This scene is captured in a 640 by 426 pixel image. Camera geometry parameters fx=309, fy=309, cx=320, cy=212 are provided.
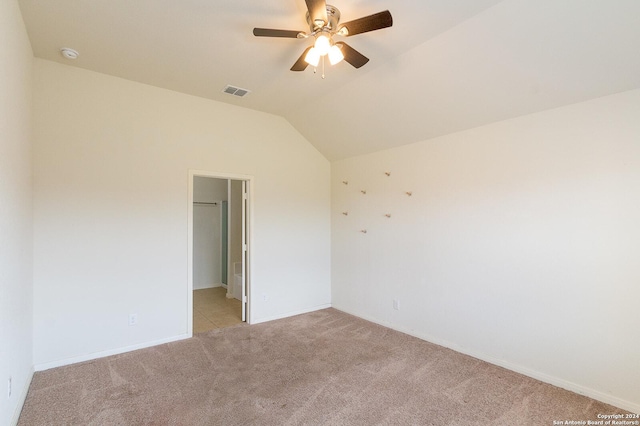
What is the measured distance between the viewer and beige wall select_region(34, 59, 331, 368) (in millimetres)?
3113

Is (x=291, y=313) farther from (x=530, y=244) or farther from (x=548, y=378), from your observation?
(x=530, y=244)

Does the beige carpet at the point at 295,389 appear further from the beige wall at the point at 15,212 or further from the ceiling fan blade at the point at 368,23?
the ceiling fan blade at the point at 368,23

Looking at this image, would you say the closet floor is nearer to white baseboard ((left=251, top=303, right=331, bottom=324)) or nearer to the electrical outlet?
white baseboard ((left=251, top=303, right=331, bottom=324))

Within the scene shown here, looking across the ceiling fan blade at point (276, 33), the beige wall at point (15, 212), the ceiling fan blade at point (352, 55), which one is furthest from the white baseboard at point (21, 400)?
the ceiling fan blade at point (352, 55)

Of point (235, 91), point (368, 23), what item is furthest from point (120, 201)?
point (368, 23)

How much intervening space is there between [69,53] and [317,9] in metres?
2.59

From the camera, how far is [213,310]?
505 cm

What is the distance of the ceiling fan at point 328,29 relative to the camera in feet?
6.44

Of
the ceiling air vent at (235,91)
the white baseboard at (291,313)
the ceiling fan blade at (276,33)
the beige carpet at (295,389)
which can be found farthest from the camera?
the white baseboard at (291,313)

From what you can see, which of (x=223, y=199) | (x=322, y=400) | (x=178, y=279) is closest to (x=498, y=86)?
(x=322, y=400)

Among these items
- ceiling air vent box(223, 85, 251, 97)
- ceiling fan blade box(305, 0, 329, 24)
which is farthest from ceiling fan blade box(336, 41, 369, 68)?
ceiling air vent box(223, 85, 251, 97)

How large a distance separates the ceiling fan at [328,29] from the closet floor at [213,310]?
144 inches

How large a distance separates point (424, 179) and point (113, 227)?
3.69 metres

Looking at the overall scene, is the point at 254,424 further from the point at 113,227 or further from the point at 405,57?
the point at 405,57
